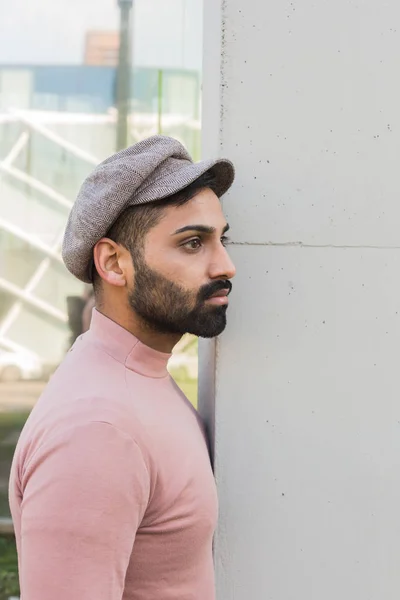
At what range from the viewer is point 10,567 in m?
3.51

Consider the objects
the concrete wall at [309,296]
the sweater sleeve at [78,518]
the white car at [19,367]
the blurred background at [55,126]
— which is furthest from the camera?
the white car at [19,367]

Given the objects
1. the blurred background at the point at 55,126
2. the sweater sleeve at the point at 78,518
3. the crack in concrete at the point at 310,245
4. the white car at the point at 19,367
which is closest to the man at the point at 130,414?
the sweater sleeve at the point at 78,518

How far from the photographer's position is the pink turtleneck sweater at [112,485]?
35.6 inches

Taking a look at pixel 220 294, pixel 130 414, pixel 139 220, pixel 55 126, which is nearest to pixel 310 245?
pixel 220 294

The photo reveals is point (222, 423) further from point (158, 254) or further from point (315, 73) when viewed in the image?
point (315, 73)

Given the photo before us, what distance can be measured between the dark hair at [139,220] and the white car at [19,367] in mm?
2407

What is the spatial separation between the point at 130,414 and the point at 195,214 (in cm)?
37

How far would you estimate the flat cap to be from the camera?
3.65ft

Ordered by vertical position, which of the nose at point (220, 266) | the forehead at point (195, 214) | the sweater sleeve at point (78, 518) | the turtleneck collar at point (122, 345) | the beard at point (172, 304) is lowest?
the sweater sleeve at point (78, 518)

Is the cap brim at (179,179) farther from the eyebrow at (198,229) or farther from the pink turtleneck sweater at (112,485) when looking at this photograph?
the pink turtleneck sweater at (112,485)

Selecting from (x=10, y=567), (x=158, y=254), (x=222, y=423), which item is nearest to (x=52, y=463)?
(x=158, y=254)

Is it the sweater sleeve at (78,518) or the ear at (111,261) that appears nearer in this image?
the sweater sleeve at (78,518)

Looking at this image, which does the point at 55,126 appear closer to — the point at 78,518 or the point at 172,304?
the point at 172,304

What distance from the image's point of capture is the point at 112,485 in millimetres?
927
